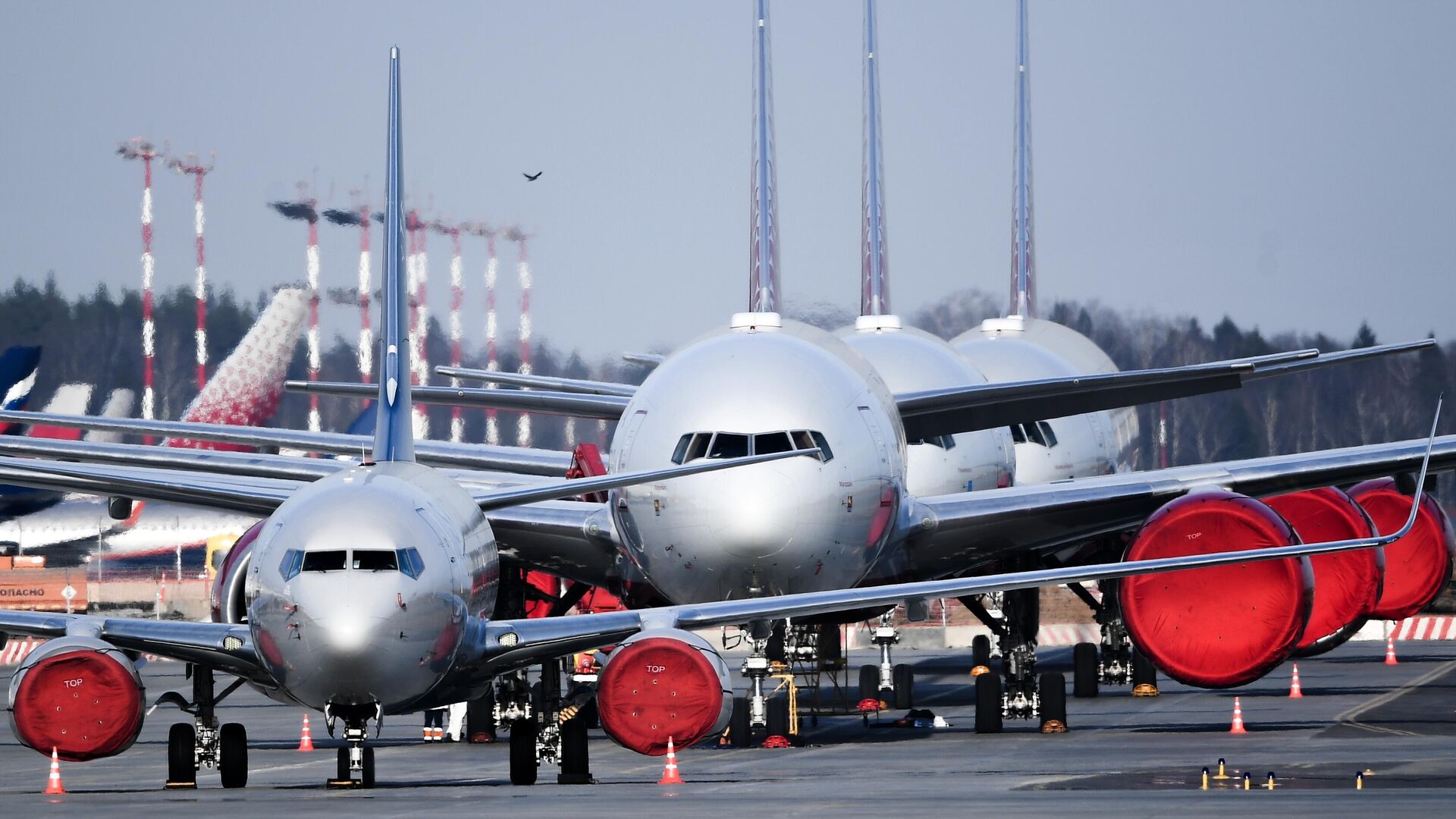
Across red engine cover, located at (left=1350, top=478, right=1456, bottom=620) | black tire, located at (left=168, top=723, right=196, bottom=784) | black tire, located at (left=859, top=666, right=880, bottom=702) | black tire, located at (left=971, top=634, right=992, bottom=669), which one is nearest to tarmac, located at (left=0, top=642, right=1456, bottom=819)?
black tire, located at (left=168, top=723, right=196, bottom=784)

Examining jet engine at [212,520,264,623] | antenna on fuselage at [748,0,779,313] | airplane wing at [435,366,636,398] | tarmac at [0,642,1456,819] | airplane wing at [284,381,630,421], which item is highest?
antenna on fuselage at [748,0,779,313]

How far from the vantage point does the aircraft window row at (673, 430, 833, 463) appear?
2248 cm

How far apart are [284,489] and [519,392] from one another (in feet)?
15.2

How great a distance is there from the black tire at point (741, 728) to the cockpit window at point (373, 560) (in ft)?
25.8

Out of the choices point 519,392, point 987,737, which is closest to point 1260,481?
point 987,737

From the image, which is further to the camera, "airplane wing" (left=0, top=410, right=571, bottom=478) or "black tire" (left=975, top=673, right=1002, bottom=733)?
"black tire" (left=975, top=673, right=1002, bottom=733)

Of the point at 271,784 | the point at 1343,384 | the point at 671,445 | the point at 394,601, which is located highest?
the point at 1343,384

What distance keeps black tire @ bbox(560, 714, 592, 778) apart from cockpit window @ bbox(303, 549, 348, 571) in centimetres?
311

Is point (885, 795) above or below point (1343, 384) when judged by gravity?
below

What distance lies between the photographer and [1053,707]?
979 inches

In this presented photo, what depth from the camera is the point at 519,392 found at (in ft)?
86.8

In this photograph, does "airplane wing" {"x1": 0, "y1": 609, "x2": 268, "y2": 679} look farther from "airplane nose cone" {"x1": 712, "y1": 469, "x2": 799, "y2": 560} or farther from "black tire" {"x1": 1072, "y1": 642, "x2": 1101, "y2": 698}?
"black tire" {"x1": 1072, "y1": 642, "x2": 1101, "y2": 698}

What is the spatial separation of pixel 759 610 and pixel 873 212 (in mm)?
20666

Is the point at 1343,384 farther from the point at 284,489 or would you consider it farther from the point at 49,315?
the point at 284,489
